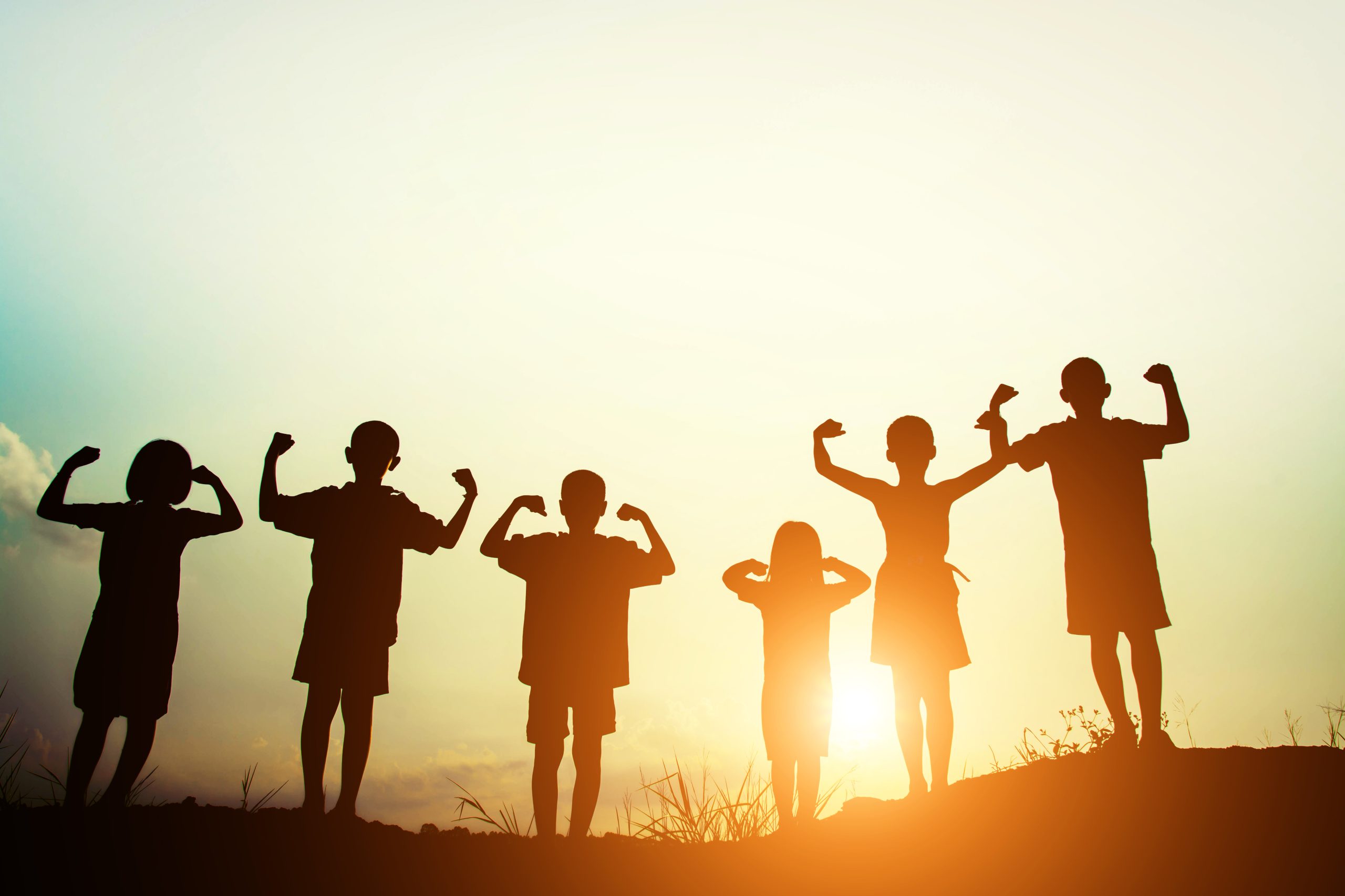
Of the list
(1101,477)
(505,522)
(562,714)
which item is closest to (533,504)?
(505,522)

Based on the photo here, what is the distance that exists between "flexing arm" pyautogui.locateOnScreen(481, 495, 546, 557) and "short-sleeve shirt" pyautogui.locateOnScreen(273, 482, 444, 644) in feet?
1.13

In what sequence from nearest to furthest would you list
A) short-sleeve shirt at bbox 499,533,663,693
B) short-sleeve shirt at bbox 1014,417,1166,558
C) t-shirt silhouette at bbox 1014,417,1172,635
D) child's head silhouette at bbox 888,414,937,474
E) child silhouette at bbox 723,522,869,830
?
1. short-sleeve shirt at bbox 499,533,663,693
2. t-shirt silhouette at bbox 1014,417,1172,635
3. short-sleeve shirt at bbox 1014,417,1166,558
4. child's head silhouette at bbox 888,414,937,474
5. child silhouette at bbox 723,522,869,830

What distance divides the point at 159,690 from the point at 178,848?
1158 millimetres

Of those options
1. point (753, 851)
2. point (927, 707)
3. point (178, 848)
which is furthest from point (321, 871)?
point (927, 707)

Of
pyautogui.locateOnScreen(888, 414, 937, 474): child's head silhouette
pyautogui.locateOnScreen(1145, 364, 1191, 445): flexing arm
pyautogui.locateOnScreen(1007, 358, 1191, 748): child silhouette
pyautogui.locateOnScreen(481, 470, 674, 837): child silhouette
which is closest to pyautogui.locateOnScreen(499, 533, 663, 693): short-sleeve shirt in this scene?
pyautogui.locateOnScreen(481, 470, 674, 837): child silhouette

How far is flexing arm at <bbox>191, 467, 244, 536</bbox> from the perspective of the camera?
6.35 metres

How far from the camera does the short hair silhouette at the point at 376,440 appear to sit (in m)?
6.07

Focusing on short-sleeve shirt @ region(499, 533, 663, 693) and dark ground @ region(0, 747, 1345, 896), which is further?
short-sleeve shirt @ region(499, 533, 663, 693)

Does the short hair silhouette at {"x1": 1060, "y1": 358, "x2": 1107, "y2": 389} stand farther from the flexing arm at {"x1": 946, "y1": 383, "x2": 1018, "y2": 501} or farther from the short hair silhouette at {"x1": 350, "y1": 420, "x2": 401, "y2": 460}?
the short hair silhouette at {"x1": 350, "y1": 420, "x2": 401, "y2": 460}

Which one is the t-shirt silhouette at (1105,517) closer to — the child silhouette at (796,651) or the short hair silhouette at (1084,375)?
the short hair silhouette at (1084,375)

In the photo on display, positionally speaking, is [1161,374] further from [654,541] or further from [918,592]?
[654,541]

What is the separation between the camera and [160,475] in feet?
20.5

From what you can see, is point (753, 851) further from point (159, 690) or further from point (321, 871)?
point (159, 690)

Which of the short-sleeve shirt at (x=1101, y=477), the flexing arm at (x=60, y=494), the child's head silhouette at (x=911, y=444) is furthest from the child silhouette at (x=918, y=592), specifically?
the flexing arm at (x=60, y=494)
